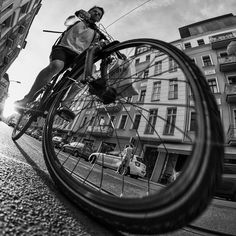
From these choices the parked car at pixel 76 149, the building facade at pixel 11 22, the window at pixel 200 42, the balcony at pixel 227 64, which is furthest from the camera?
the window at pixel 200 42

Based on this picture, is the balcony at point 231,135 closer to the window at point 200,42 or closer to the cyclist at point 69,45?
the window at point 200,42

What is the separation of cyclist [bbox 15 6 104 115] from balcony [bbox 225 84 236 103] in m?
10.9

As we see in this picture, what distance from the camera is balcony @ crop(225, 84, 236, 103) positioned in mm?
9859

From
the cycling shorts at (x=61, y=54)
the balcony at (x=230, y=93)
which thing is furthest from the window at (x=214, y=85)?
the cycling shorts at (x=61, y=54)

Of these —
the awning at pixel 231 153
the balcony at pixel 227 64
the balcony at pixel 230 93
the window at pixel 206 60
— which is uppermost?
the window at pixel 206 60

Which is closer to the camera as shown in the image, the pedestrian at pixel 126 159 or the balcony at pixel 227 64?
the pedestrian at pixel 126 159

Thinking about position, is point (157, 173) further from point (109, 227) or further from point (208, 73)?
point (109, 227)

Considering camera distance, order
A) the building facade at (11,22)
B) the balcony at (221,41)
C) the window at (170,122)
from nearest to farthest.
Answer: the window at (170,122) < the building facade at (11,22) < the balcony at (221,41)

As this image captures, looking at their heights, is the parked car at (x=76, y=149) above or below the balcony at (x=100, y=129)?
below

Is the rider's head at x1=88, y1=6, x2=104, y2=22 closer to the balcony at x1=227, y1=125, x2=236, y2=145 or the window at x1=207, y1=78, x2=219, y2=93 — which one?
the balcony at x1=227, y1=125, x2=236, y2=145

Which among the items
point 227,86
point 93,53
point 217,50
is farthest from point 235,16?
point 93,53

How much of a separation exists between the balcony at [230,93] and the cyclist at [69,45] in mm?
10882

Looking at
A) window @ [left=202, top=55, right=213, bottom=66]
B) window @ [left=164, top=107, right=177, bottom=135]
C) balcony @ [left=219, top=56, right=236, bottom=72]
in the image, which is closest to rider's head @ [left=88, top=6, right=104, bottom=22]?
window @ [left=164, top=107, right=177, bottom=135]

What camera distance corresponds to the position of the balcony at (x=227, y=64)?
1078 cm
